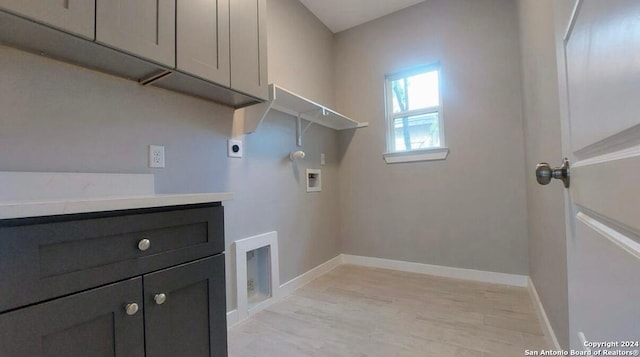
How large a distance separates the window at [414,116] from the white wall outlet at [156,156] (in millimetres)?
2133

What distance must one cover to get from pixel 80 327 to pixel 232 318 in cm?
119

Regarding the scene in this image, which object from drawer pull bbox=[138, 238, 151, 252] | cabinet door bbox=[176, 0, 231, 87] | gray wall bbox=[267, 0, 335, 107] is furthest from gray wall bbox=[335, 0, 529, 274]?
drawer pull bbox=[138, 238, 151, 252]

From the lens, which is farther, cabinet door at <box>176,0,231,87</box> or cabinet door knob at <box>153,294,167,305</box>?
cabinet door at <box>176,0,231,87</box>

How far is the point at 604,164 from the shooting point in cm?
41

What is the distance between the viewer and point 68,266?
2.36 feet

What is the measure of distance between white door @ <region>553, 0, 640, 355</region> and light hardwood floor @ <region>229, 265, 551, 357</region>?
109 centimetres

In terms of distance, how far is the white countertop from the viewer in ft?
2.08

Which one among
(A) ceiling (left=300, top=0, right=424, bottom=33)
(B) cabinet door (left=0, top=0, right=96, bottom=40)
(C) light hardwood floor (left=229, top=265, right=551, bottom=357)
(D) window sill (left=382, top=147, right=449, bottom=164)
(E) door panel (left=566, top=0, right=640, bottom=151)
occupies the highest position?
(A) ceiling (left=300, top=0, right=424, bottom=33)

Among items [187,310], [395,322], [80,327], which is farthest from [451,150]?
[80,327]

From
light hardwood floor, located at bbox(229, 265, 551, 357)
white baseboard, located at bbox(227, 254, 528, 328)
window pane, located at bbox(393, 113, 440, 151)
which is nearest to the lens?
light hardwood floor, located at bbox(229, 265, 551, 357)

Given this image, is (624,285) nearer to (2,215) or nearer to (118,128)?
(2,215)

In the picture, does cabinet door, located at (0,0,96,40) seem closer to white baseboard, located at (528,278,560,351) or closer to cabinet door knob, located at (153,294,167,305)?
cabinet door knob, located at (153,294,167,305)

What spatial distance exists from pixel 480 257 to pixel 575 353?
206 centimetres

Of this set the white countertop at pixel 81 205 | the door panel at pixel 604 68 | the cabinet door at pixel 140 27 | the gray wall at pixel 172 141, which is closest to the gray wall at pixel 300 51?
the gray wall at pixel 172 141
